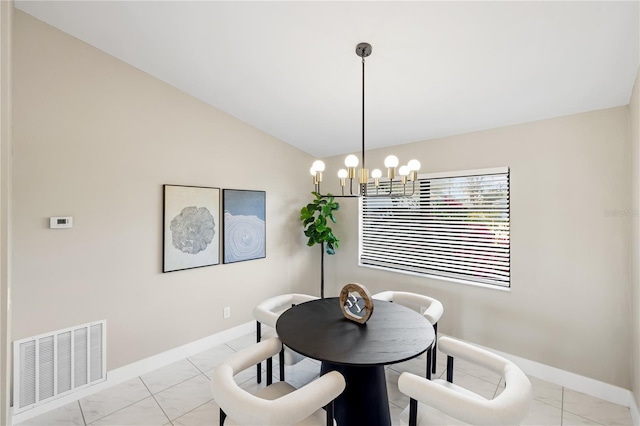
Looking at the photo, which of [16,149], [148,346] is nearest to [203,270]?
[148,346]

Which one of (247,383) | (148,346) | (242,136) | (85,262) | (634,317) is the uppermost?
(242,136)

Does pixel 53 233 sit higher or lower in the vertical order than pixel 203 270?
higher

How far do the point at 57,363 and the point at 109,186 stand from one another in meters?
1.50

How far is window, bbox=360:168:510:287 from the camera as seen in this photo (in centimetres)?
301

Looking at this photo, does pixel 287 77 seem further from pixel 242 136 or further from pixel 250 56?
pixel 242 136

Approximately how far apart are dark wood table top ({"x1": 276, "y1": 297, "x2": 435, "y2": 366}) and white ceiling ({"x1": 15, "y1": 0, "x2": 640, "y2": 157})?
6.41ft

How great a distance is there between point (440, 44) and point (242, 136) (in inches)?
97.5

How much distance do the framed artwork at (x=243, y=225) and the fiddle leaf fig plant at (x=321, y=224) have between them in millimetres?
622

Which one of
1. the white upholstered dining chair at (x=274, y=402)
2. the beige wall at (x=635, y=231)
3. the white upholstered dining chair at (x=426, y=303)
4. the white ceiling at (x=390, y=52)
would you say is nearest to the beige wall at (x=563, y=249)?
the beige wall at (x=635, y=231)

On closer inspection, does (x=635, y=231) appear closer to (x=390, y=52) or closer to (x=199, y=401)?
(x=390, y=52)

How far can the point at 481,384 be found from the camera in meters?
2.67

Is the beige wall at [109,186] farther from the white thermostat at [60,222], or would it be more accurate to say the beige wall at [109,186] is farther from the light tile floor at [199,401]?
the light tile floor at [199,401]

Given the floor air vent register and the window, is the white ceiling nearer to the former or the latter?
the window

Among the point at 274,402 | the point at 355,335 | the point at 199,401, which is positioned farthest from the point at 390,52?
the point at 199,401
